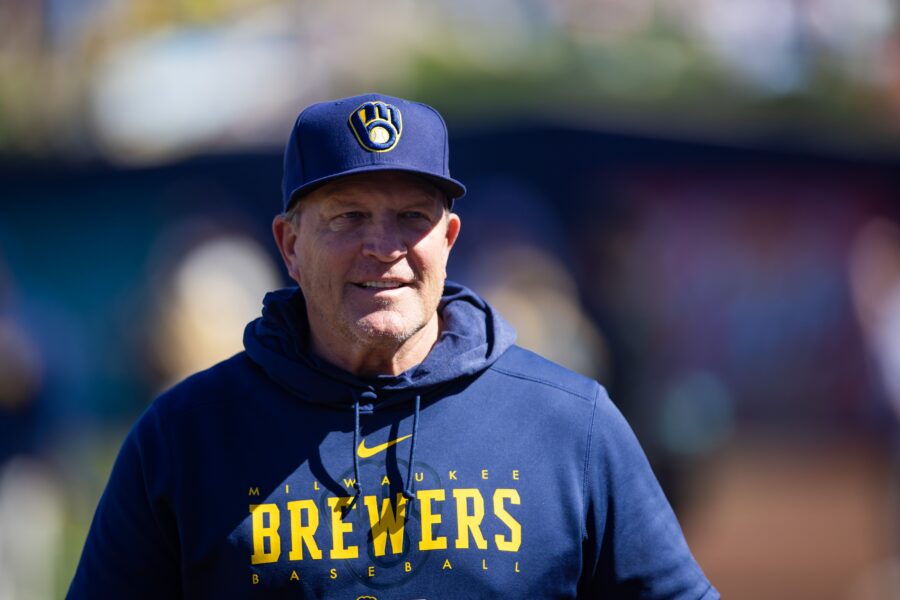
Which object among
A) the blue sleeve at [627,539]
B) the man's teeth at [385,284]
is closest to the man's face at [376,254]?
the man's teeth at [385,284]

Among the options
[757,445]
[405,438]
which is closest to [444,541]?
[405,438]

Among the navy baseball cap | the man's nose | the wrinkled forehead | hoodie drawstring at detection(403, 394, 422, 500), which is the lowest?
hoodie drawstring at detection(403, 394, 422, 500)

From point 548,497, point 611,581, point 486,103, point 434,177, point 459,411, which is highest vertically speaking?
point 486,103

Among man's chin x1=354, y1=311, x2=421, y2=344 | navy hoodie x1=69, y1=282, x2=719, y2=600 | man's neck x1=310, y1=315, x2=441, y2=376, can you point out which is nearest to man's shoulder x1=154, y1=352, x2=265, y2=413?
navy hoodie x1=69, y1=282, x2=719, y2=600

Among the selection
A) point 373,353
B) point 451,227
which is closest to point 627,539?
point 373,353

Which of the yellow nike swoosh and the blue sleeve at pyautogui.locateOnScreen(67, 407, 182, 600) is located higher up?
the yellow nike swoosh

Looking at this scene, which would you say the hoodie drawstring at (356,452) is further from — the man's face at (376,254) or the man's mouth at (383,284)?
the man's mouth at (383,284)

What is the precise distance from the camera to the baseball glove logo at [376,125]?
2564 mm

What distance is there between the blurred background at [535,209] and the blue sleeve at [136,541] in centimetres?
553

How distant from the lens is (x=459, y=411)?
266 cm

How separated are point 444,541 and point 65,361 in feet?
25.0

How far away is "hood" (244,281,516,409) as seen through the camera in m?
2.64

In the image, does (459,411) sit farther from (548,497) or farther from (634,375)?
(634,375)

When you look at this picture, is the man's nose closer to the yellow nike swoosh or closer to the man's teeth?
the man's teeth
